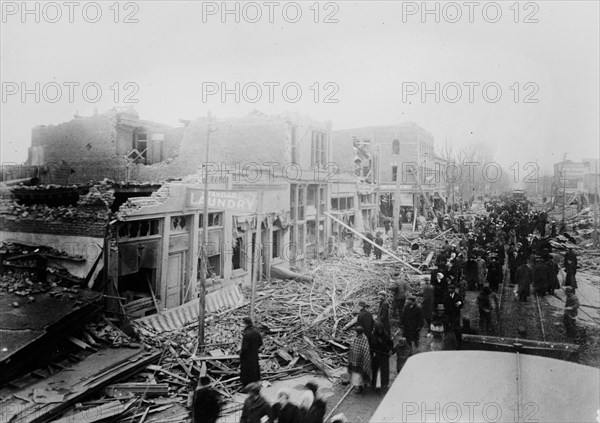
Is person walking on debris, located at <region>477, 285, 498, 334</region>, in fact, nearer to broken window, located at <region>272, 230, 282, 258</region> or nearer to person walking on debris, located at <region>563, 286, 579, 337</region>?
person walking on debris, located at <region>563, 286, 579, 337</region>

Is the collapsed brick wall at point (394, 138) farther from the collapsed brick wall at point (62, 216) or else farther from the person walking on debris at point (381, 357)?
the person walking on debris at point (381, 357)

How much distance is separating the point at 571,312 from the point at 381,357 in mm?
5825

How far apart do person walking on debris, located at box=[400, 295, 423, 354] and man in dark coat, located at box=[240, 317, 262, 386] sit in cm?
418

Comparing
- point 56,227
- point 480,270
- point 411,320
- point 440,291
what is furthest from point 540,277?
point 56,227

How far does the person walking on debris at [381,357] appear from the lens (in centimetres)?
973

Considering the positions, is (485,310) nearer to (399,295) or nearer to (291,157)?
(399,295)

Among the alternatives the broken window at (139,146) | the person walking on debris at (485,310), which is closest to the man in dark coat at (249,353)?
the person walking on debris at (485,310)

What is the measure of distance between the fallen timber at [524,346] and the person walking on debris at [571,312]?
4.35 ft

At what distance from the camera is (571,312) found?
11.8 m

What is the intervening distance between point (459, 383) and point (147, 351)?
22.8ft

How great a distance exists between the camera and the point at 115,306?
11.6m

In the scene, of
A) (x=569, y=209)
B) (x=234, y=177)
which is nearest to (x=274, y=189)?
(x=234, y=177)

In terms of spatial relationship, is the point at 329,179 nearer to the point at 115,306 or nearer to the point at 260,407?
the point at 115,306

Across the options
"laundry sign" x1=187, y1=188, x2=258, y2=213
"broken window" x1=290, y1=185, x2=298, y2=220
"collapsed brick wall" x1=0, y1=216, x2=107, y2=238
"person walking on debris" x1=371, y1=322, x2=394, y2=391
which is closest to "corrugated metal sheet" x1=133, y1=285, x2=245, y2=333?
"collapsed brick wall" x1=0, y1=216, x2=107, y2=238
